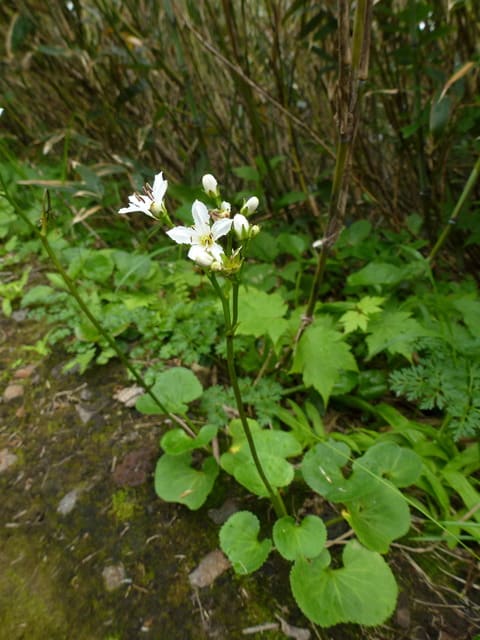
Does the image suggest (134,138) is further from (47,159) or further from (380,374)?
(380,374)

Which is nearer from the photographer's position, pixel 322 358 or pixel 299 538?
pixel 299 538

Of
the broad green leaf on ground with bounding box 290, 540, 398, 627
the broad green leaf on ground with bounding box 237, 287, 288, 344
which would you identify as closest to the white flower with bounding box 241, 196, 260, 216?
the broad green leaf on ground with bounding box 237, 287, 288, 344

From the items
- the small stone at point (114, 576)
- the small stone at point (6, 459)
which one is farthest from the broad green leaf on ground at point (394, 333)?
the small stone at point (6, 459)

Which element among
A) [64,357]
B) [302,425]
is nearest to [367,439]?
[302,425]

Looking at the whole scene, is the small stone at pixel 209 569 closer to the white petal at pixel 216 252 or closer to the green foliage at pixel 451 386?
the green foliage at pixel 451 386

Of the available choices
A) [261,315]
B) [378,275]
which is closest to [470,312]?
[378,275]

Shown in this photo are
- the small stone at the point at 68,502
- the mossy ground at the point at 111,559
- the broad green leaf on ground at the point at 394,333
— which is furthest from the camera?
the broad green leaf on ground at the point at 394,333

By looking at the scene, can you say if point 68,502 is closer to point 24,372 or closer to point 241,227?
point 24,372

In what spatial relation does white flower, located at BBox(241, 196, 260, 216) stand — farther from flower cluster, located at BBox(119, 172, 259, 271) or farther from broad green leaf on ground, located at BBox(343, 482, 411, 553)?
broad green leaf on ground, located at BBox(343, 482, 411, 553)
